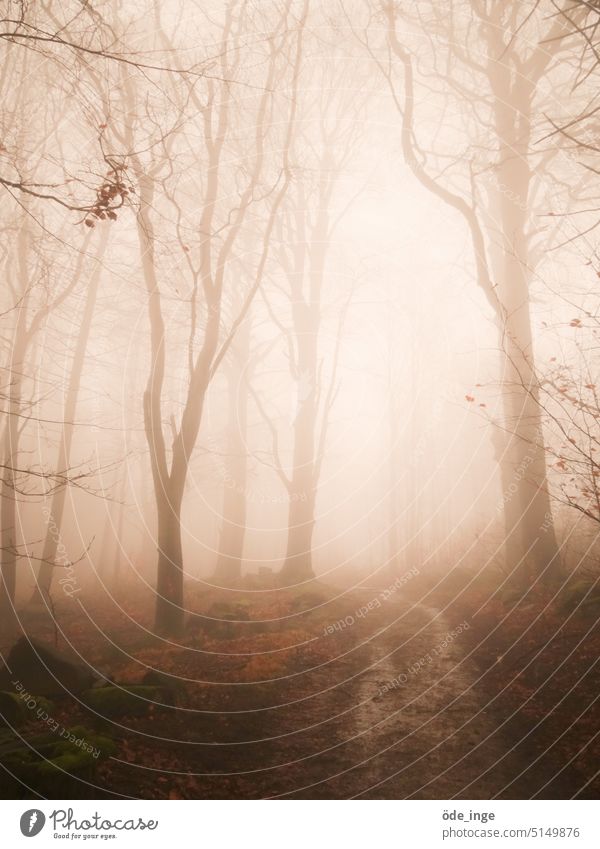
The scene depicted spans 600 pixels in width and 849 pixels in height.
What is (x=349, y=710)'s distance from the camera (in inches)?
264

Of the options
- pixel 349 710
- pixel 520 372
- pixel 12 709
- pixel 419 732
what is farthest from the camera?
pixel 520 372

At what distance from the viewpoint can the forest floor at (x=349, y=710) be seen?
4883 mm

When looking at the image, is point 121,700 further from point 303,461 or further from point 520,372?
point 303,461

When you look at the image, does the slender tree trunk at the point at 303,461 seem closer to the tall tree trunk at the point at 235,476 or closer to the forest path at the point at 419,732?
the tall tree trunk at the point at 235,476

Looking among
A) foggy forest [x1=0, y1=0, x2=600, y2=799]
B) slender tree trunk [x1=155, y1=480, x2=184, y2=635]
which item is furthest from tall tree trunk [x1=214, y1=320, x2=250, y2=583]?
slender tree trunk [x1=155, y1=480, x2=184, y2=635]

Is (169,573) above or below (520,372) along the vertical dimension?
below

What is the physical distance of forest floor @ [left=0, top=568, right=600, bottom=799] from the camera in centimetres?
488

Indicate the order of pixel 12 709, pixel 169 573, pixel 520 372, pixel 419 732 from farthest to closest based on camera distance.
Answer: pixel 169 573 < pixel 520 372 < pixel 419 732 < pixel 12 709

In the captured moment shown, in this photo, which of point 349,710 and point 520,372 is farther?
point 520,372

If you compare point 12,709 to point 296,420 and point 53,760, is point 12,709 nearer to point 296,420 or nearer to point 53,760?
point 53,760

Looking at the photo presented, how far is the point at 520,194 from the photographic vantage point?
34.8 feet

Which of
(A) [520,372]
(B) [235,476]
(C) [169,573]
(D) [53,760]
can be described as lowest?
(D) [53,760]

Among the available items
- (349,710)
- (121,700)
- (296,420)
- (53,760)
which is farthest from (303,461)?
(53,760)

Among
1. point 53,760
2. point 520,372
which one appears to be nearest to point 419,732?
point 53,760
